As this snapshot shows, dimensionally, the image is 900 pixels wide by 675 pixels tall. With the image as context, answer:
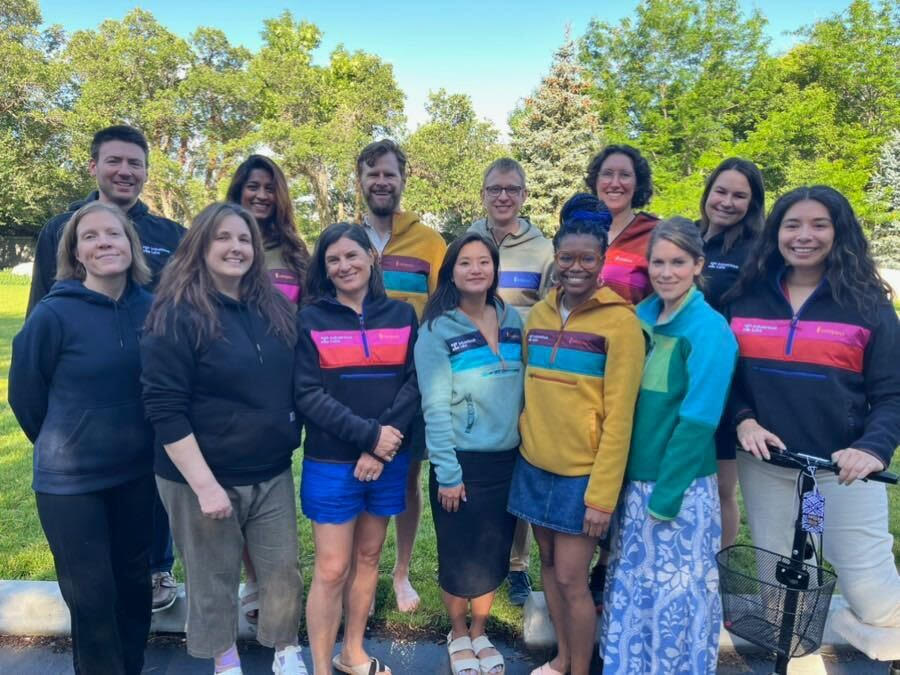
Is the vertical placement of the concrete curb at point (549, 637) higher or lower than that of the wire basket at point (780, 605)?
lower

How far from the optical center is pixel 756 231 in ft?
11.9

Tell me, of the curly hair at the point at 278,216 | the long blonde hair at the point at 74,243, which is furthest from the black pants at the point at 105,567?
the curly hair at the point at 278,216

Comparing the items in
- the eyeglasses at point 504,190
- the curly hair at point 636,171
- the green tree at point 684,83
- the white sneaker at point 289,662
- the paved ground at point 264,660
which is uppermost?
the green tree at point 684,83

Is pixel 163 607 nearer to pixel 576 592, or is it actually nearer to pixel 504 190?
pixel 576 592

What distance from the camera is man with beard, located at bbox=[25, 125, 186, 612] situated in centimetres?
360

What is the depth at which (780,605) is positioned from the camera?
96.0 inches

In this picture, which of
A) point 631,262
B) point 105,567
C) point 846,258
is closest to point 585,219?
point 631,262

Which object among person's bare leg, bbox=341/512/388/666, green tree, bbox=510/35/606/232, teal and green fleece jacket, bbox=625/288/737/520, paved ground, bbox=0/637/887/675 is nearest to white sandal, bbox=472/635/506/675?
paved ground, bbox=0/637/887/675

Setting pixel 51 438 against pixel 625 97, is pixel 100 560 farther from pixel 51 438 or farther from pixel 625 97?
pixel 625 97

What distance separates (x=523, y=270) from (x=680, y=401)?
1.47 meters

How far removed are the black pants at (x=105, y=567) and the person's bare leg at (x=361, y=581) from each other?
98 cm

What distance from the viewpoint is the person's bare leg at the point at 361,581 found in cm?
305

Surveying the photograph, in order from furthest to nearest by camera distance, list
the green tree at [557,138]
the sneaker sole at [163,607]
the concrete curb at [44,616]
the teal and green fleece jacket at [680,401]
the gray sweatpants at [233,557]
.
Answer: the green tree at [557,138] → the sneaker sole at [163,607] → the concrete curb at [44,616] → the gray sweatpants at [233,557] → the teal and green fleece jacket at [680,401]

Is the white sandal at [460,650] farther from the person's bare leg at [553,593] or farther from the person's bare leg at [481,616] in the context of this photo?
the person's bare leg at [553,593]
